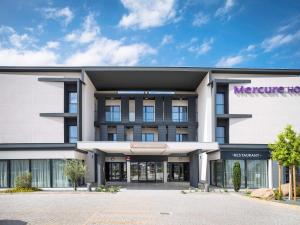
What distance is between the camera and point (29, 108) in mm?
30328

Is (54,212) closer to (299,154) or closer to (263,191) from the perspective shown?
(263,191)

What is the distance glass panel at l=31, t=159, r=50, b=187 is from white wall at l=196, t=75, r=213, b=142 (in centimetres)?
1571

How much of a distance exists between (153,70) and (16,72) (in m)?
13.7

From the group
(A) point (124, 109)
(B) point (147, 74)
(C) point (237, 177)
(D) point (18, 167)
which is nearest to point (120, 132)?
(A) point (124, 109)

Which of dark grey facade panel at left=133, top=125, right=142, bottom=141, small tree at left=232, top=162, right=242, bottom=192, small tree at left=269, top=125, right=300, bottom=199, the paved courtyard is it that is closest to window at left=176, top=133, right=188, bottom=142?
dark grey facade panel at left=133, top=125, right=142, bottom=141

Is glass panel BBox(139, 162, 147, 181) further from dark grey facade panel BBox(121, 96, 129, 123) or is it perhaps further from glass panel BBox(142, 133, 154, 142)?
dark grey facade panel BBox(121, 96, 129, 123)

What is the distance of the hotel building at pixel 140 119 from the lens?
2795cm

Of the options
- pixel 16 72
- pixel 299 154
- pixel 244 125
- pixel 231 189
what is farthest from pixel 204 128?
pixel 16 72

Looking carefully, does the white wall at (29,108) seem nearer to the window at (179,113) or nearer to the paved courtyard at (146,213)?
the paved courtyard at (146,213)

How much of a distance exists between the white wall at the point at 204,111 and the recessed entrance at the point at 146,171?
21.7ft

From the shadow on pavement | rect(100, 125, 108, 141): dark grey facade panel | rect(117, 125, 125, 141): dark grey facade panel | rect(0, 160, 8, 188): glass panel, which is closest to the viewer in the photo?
the shadow on pavement

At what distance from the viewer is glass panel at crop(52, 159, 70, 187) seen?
91.2 ft

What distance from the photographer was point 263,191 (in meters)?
21.4

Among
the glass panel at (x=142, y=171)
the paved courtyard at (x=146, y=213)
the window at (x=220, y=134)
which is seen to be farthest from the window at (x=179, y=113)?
the paved courtyard at (x=146, y=213)
